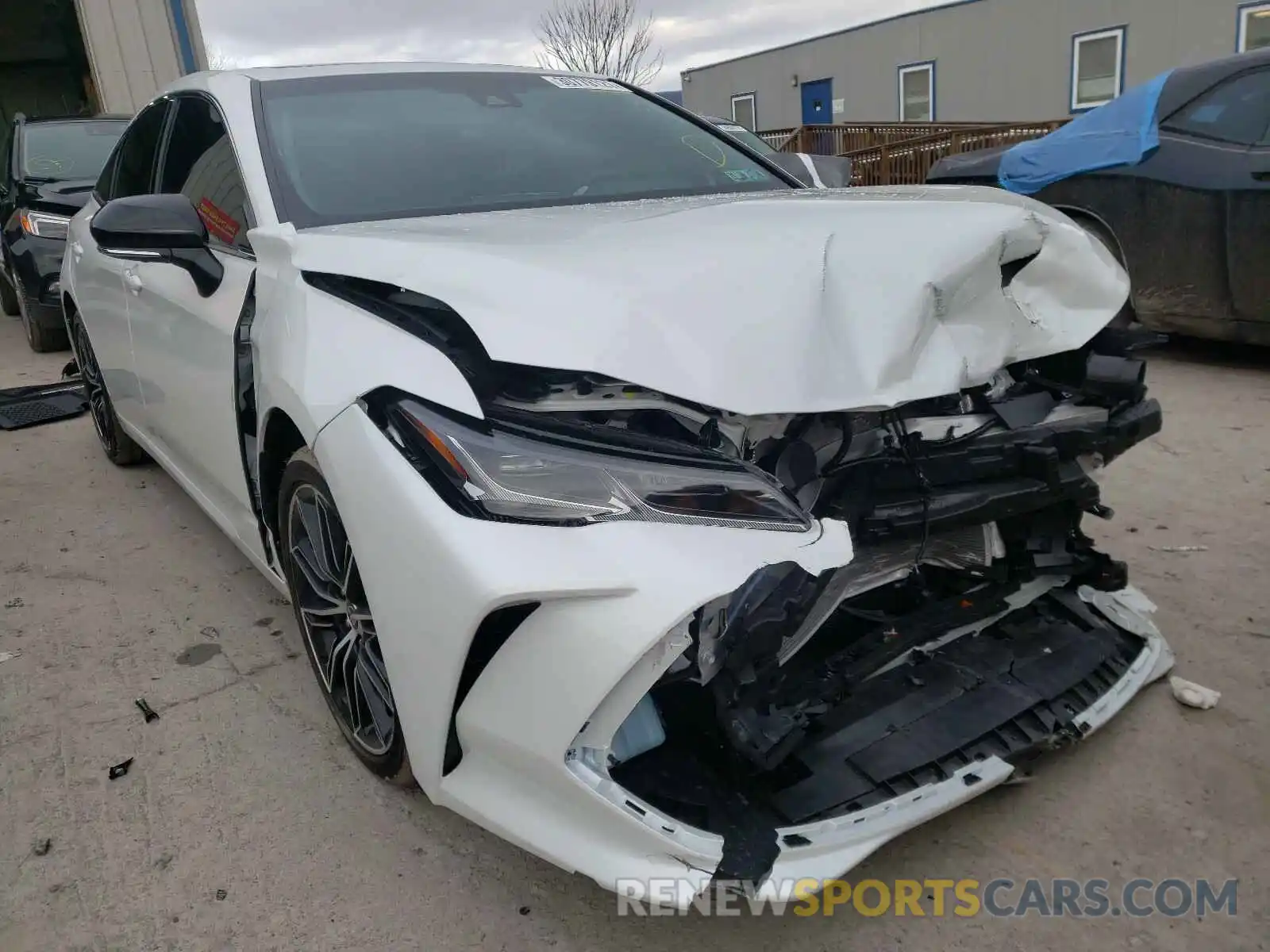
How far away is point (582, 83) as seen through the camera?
3250 millimetres

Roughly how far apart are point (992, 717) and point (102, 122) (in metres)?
8.63

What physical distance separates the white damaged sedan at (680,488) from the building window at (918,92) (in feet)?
61.8

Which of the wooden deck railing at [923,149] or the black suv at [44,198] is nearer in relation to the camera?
the black suv at [44,198]

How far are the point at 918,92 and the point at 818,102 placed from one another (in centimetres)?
306

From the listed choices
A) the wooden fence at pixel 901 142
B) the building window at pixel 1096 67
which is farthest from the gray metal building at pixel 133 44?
the building window at pixel 1096 67

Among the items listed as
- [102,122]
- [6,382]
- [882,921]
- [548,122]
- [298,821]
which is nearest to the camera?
[882,921]

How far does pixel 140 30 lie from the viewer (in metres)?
11.8

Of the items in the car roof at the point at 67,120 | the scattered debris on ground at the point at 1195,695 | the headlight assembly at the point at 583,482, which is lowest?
the scattered debris on ground at the point at 1195,695

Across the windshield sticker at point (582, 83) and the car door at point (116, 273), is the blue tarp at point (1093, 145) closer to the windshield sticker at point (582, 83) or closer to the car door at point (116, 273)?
the windshield sticker at point (582, 83)

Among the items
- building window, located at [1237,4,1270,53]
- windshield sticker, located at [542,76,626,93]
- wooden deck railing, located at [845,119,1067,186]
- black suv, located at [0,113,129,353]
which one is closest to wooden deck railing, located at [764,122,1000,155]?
wooden deck railing, located at [845,119,1067,186]

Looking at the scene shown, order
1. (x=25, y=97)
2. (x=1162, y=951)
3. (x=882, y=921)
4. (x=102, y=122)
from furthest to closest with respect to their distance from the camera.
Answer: (x=25, y=97), (x=102, y=122), (x=882, y=921), (x=1162, y=951)

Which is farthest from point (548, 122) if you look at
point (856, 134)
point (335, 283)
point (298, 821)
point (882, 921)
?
point (856, 134)

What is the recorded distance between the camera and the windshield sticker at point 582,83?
125 inches

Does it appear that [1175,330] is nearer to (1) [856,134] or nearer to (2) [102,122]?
(2) [102,122]
